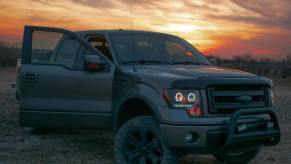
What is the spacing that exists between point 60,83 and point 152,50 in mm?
1413

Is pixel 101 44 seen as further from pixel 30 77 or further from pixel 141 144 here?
pixel 141 144

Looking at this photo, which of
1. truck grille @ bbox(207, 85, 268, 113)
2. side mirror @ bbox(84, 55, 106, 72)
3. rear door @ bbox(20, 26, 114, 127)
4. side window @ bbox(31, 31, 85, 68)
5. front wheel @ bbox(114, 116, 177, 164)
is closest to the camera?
truck grille @ bbox(207, 85, 268, 113)

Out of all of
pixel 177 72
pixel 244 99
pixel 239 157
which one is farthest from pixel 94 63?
pixel 239 157

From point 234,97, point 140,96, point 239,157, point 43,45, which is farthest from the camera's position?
point 43,45

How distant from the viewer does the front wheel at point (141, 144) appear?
590 cm

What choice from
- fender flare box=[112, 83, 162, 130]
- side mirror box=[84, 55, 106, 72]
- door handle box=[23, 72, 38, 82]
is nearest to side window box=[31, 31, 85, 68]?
door handle box=[23, 72, 38, 82]

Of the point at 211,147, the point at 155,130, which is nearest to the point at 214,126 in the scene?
the point at 211,147

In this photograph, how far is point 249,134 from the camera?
5.83 m

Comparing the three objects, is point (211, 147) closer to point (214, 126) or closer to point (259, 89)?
point (214, 126)

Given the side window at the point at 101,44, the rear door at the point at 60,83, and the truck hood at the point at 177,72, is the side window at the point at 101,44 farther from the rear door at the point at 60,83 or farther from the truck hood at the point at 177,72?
the truck hood at the point at 177,72

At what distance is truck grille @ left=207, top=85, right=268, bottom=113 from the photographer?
5.77 metres

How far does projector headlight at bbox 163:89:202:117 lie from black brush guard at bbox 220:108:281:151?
1.31 ft

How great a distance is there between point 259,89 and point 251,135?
2.28ft

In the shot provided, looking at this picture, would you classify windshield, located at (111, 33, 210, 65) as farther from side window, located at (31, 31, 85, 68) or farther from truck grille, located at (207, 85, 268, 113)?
truck grille, located at (207, 85, 268, 113)
